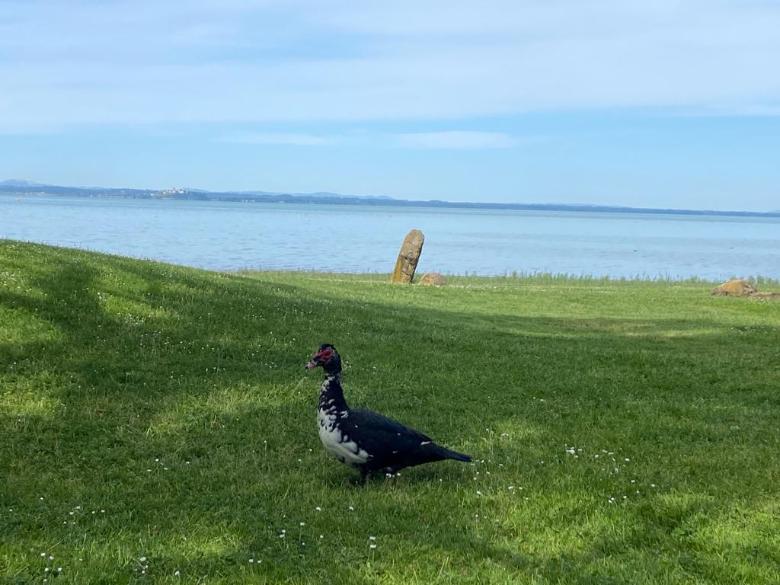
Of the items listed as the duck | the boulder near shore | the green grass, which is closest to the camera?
the green grass

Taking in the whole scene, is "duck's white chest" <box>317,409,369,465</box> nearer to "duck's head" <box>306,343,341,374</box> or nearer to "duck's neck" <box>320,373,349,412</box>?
"duck's neck" <box>320,373,349,412</box>

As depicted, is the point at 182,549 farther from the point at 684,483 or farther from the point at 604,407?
the point at 604,407

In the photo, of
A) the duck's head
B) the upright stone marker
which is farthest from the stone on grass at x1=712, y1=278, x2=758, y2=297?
the duck's head

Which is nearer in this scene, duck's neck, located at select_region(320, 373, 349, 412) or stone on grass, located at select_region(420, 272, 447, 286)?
duck's neck, located at select_region(320, 373, 349, 412)

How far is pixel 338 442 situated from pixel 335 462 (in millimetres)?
1303

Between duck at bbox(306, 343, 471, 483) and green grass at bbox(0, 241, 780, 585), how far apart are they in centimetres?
36

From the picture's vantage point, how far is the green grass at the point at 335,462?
270 inches

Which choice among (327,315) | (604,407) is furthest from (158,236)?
(604,407)

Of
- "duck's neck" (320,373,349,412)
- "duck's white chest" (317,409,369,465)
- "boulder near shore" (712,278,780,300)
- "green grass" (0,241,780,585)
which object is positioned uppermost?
"boulder near shore" (712,278,780,300)

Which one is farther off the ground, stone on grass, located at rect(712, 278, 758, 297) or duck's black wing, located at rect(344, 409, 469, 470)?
stone on grass, located at rect(712, 278, 758, 297)

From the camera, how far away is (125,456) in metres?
9.72

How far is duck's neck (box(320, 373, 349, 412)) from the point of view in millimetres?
8664

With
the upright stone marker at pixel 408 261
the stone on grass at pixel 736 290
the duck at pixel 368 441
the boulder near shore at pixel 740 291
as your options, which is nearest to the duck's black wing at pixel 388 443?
the duck at pixel 368 441

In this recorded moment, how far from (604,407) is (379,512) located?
248 inches
